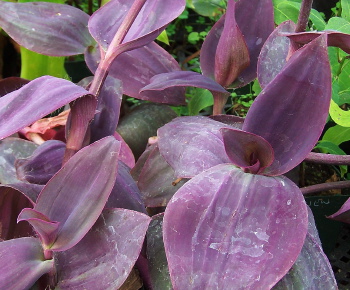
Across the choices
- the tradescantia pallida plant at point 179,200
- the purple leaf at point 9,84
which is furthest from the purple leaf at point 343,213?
the purple leaf at point 9,84

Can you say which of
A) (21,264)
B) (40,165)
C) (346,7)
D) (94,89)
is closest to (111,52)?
(94,89)

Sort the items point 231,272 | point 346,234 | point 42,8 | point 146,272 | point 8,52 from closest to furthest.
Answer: point 231,272, point 146,272, point 42,8, point 346,234, point 8,52

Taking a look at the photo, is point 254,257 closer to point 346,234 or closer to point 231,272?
point 231,272

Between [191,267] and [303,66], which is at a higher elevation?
[303,66]

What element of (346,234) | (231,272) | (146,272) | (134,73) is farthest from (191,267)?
(346,234)

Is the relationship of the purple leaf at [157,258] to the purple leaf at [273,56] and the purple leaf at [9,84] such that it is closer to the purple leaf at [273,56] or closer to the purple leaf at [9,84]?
the purple leaf at [273,56]

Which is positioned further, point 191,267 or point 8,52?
point 8,52
